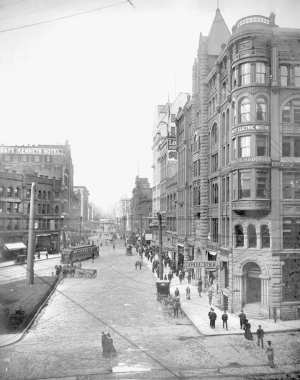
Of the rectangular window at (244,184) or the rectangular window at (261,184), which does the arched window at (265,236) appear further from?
the rectangular window at (244,184)

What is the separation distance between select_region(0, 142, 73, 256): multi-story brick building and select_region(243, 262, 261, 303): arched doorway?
78.5 ft

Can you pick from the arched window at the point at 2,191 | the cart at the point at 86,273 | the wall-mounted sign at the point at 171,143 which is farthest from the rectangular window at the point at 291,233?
the arched window at the point at 2,191

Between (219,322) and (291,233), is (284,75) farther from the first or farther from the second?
(219,322)

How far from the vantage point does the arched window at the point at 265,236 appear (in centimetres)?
2277

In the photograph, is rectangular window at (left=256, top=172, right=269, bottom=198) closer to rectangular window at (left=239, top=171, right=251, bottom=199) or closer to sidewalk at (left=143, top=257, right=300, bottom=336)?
rectangular window at (left=239, top=171, right=251, bottom=199)

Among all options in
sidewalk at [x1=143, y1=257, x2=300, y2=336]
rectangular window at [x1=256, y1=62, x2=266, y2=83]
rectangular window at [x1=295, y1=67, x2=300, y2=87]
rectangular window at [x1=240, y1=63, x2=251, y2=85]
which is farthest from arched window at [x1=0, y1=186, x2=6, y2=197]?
rectangular window at [x1=295, y1=67, x2=300, y2=87]

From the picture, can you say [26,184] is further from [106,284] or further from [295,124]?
[295,124]

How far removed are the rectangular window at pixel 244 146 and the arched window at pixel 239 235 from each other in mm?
4823

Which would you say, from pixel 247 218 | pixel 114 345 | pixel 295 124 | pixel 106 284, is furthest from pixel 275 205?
pixel 106 284

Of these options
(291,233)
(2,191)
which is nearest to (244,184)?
(291,233)

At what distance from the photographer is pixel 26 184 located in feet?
155

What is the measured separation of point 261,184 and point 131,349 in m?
12.9

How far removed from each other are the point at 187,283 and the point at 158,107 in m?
53.6

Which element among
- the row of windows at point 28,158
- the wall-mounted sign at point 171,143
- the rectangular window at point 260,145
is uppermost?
the row of windows at point 28,158
